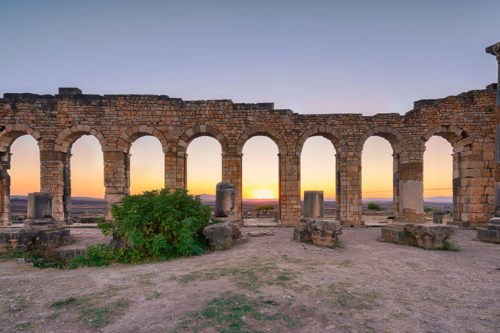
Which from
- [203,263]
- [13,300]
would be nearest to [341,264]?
[203,263]

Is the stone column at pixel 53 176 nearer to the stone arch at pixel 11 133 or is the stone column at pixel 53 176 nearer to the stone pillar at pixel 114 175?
the stone arch at pixel 11 133

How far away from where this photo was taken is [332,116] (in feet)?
40.6

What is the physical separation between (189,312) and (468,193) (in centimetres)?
1422

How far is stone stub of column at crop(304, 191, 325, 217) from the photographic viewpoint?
338 inches

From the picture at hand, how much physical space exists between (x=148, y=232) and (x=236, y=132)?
7332 millimetres

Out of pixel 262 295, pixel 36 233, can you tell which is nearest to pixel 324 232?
pixel 262 295

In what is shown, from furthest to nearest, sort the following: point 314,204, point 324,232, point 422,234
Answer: point 314,204 < point 324,232 < point 422,234

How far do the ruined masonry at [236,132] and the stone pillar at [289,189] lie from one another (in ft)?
0.16

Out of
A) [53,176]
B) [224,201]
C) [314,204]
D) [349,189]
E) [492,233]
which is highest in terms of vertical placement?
[53,176]

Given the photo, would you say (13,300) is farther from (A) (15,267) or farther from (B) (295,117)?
(B) (295,117)

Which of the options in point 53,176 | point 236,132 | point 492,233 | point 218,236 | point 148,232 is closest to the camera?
point 148,232

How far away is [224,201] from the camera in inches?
334

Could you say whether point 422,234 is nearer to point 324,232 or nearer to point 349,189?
point 324,232

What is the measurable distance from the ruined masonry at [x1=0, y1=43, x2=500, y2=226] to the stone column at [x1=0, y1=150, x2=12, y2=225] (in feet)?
0.12
